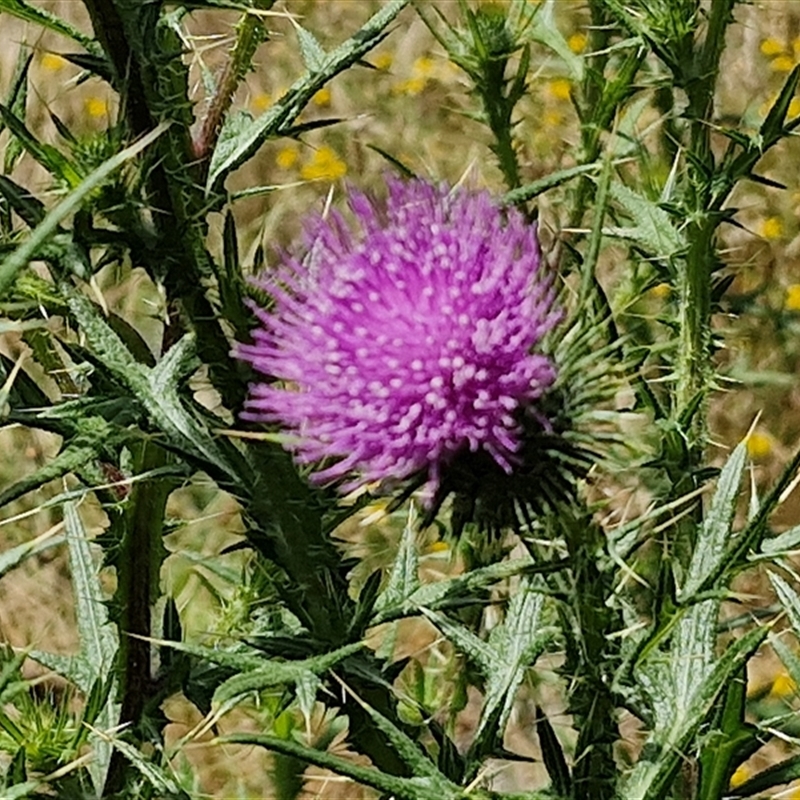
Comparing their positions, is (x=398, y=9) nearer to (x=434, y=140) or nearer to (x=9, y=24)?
(x=434, y=140)

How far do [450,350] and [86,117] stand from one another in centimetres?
282

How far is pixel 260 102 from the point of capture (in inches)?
150

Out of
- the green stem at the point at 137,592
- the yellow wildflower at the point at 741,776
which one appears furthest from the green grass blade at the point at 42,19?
the yellow wildflower at the point at 741,776

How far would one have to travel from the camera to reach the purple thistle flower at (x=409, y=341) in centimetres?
119

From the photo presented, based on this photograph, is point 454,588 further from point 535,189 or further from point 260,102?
point 260,102

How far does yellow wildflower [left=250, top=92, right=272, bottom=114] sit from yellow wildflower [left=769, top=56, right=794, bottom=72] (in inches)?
50.6

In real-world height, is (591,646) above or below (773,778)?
above

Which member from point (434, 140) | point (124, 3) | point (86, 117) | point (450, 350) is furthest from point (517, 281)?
Answer: point (86, 117)

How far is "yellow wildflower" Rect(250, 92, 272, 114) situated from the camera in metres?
3.76

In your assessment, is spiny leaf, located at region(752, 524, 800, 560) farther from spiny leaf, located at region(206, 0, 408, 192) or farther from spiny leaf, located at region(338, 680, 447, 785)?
spiny leaf, located at region(206, 0, 408, 192)

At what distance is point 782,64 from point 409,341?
234cm

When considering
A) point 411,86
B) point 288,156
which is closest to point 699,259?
point 411,86

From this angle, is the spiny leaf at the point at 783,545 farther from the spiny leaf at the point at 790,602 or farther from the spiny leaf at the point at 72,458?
the spiny leaf at the point at 72,458

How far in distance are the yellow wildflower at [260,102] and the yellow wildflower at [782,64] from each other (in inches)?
50.6
